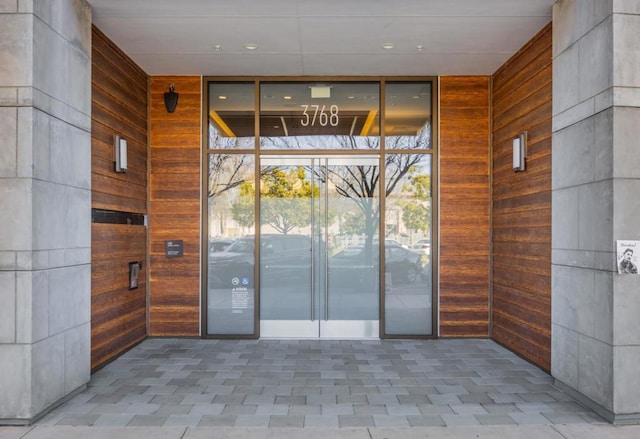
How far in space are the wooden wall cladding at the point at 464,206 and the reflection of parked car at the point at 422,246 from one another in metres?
0.18

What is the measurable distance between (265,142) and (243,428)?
156 inches

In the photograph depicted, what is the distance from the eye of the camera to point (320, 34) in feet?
16.8

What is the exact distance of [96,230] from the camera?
16.1 ft

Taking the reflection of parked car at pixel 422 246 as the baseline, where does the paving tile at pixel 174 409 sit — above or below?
below

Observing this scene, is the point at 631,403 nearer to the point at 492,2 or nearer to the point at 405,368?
the point at 405,368

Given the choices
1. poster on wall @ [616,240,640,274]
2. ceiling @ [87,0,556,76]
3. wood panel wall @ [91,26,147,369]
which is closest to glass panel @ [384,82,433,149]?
ceiling @ [87,0,556,76]

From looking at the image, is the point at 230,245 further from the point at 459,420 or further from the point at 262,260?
the point at 459,420

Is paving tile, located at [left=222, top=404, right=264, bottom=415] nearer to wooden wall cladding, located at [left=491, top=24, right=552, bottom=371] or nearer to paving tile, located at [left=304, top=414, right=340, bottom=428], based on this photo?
paving tile, located at [left=304, top=414, right=340, bottom=428]

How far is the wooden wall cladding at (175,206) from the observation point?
6328mm

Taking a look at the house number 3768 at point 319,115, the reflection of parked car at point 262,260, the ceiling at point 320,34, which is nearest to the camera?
the ceiling at point 320,34

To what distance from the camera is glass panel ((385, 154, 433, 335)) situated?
636 centimetres

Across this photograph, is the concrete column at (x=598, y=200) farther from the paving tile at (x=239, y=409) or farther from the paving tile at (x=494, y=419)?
the paving tile at (x=239, y=409)

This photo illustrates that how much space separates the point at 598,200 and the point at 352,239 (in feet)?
10.6

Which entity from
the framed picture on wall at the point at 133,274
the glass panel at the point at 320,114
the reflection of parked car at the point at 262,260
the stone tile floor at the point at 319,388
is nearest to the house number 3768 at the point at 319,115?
the glass panel at the point at 320,114
